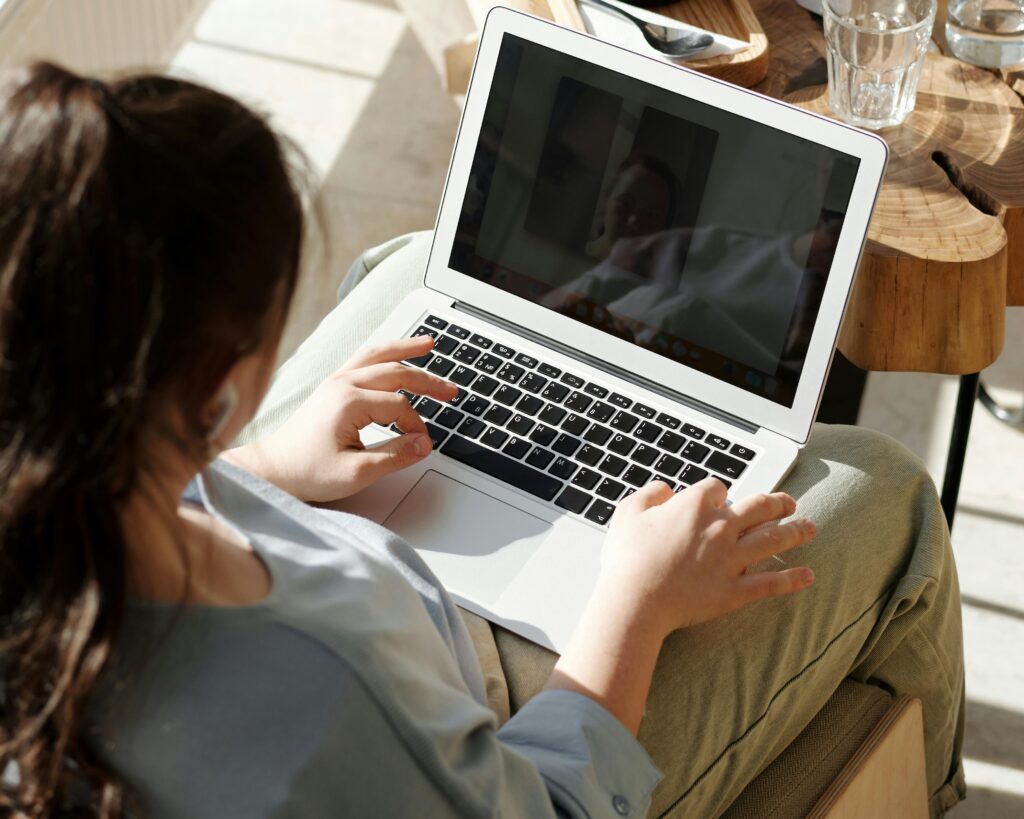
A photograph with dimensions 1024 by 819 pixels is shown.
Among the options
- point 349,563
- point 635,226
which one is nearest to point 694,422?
point 635,226

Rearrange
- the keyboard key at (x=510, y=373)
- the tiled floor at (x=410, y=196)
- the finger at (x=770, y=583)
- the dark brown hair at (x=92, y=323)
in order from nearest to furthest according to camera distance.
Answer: the dark brown hair at (x=92, y=323) → the finger at (x=770, y=583) → the keyboard key at (x=510, y=373) → the tiled floor at (x=410, y=196)

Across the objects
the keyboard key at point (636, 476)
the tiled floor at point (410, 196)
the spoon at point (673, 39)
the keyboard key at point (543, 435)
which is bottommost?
the tiled floor at point (410, 196)

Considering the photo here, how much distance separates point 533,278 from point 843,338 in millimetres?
304

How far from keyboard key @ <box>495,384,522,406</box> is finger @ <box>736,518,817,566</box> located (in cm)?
26

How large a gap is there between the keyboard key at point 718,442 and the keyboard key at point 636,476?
0.06 meters

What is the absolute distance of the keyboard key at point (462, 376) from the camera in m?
1.08

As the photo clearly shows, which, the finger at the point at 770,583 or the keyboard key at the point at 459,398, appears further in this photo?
the keyboard key at the point at 459,398

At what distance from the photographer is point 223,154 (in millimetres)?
553

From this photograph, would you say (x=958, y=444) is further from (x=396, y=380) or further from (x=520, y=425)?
(x=396, y=380)

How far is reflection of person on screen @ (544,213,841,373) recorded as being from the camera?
96 centimetres

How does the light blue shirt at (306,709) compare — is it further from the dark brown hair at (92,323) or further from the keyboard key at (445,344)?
the keyboard key at (445,344)

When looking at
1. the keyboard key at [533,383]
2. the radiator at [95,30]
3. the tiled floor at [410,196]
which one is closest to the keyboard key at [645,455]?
the keyboard key at [533,383]

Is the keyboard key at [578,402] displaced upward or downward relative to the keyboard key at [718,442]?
downward

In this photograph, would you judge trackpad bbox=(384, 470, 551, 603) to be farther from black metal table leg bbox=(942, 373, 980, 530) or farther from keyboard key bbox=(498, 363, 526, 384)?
black metal table leg bbox=(942, 373, 980, 530)
